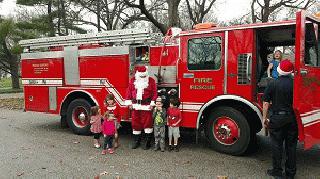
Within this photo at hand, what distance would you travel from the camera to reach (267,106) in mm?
5648

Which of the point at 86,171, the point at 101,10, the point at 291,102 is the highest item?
the point at 101,10

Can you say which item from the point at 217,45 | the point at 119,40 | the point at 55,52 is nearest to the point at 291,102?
the point at 217,45

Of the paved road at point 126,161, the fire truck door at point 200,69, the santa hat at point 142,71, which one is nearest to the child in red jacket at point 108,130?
the paved road at point 126,161

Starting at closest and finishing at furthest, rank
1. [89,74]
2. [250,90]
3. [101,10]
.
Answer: [250,90] < [89,74] < [101,10]

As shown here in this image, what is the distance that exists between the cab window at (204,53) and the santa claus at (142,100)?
983mm

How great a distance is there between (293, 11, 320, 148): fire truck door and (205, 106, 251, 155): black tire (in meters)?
1.21

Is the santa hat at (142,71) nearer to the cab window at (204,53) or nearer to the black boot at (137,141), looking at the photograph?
the cab window at (204,53)

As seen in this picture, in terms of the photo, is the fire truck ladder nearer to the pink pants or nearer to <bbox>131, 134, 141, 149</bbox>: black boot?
the pink pants

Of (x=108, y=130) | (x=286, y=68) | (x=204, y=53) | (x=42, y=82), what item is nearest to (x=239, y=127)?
(x=204, y=53)

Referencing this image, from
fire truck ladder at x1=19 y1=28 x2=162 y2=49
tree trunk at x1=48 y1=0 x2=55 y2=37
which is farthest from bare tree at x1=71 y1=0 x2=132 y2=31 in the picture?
fire truck ladder at x1=19 y1=28 x2=162 y2=49

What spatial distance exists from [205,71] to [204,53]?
359 millimetres

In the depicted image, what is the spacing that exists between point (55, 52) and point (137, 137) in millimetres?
3401

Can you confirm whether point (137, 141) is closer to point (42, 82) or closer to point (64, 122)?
point (64, 122)

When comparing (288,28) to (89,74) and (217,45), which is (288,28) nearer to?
(217,45)
